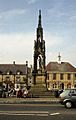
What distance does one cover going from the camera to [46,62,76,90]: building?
90000 mm

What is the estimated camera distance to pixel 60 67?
299 feet

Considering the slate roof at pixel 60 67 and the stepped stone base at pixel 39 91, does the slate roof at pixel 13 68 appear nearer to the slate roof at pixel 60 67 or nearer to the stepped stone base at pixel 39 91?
the slate roof at pixel 60 67

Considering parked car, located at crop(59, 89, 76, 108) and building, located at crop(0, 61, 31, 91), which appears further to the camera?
building, located at crop(0, 61, 31, 91)

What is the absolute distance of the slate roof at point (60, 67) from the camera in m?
89.8

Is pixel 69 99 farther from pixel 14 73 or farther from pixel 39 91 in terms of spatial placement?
pixel 14 73

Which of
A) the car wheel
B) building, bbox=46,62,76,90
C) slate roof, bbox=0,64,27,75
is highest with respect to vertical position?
slate roof, bbox=0,64,27,75

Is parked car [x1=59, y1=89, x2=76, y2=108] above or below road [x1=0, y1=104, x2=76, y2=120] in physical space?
above

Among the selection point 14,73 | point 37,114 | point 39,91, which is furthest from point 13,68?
point 37,114

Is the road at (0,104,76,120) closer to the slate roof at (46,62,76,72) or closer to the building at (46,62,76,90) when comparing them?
the slate roof at (46,62,76,72)

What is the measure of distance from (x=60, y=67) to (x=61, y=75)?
2190mm

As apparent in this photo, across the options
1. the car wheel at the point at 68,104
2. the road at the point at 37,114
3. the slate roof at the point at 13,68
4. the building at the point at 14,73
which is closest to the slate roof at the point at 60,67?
the building at the point at 14,73

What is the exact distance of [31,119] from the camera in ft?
60.5

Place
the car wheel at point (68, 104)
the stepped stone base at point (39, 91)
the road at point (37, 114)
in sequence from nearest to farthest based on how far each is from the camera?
the road at point (37, 114) → the car wheel at point (68, 104) → the stepped stone base at point (39, 91)

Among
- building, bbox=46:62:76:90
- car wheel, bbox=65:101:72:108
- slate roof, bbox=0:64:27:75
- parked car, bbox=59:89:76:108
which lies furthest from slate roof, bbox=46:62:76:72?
car wheel, bbox=65:101:72:108
